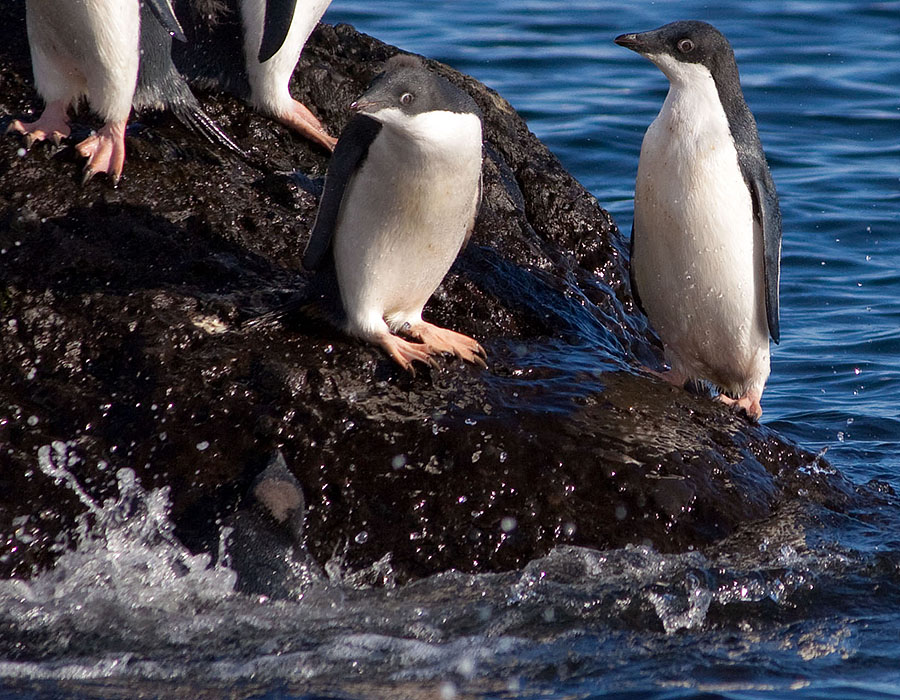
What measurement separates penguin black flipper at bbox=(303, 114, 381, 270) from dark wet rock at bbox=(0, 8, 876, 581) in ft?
0.81

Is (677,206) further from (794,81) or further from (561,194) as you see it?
(794,81)

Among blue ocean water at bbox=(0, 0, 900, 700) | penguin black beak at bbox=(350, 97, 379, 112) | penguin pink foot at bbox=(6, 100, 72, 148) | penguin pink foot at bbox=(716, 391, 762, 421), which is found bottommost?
blue ocean water at bbox=(0, 0, 900, 700)

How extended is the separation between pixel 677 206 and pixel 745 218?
0.27 metres

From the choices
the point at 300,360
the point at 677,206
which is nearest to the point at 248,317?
the point at 300,360

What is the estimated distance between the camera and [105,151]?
4980mm

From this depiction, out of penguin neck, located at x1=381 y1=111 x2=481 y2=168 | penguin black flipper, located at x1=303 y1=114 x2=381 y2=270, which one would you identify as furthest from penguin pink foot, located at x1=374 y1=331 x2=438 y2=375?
penguin neck, located at x1=381 y1=111 x2=481 y2=168

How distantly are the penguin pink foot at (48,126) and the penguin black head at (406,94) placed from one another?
1.33m

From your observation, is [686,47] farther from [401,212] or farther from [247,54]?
[247,54]

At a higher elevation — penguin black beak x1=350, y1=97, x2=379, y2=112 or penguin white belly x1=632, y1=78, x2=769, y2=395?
penguin black beak x1=350, y1=97, x2=379, y2=112

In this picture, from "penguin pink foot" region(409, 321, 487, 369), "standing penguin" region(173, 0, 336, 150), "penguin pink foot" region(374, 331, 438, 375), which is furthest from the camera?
"standing penguin" region(173, 0, 336, 150)

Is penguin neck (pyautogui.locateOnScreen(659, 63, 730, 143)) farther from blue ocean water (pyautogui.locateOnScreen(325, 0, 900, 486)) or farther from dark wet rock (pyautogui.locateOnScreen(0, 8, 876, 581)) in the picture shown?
blue ocean water (pyautogui.locateOnScreen(325, 0, 900, 486))

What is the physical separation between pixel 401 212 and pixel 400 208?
0.05ft

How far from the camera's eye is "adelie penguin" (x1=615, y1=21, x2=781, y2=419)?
513 cm

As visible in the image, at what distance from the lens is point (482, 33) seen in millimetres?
12508
